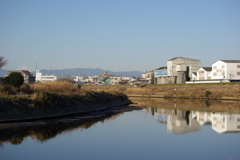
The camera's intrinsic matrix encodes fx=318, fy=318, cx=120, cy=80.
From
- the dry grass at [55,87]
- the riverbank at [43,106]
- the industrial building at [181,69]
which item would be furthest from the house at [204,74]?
the riverbank at [43,106]

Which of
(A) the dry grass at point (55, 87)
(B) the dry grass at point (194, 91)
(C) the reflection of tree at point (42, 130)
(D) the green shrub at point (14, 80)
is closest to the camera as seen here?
(C) the reflection of tree at point (42, 130)

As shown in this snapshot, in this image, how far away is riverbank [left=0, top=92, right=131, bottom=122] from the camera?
24.4 meters

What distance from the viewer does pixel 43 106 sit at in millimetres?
27922

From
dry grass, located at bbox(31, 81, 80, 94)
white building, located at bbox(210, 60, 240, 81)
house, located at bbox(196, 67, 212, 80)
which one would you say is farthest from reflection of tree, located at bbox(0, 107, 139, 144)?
house, located at bbox(196, 67, 212, 80)

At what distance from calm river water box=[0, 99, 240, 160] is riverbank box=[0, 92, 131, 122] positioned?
56.7 inches

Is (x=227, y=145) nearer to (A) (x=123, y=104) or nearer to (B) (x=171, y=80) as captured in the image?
(A) (x=123, y=104)

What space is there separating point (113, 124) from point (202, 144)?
10343 mm

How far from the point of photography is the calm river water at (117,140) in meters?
16.1

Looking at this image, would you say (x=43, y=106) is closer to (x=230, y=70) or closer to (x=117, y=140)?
(x=117, y=140)

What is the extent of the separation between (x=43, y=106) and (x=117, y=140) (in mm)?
10191

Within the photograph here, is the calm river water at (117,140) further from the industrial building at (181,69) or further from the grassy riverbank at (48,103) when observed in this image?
the industrial building at (181,69)

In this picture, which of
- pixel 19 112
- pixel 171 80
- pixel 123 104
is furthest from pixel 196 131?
pixel 171 80

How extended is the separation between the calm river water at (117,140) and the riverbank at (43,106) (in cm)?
144

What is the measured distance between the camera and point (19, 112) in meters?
25.2
